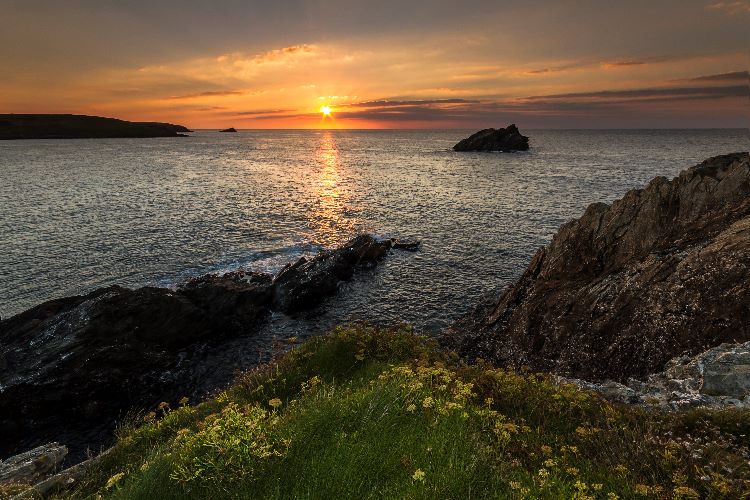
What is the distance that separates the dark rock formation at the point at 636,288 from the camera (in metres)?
15.6

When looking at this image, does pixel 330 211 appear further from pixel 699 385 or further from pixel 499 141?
pixel 499 141

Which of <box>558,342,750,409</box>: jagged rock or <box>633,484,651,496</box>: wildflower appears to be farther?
<box>558,342,750,409</box>: jagged rock

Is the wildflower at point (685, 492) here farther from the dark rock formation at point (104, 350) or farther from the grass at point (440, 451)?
the dark rock formation at point (104, 350)

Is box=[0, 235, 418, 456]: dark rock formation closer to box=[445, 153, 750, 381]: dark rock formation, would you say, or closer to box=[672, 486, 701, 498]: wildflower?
box=[445, 153, 750, 381]: dark rock formation

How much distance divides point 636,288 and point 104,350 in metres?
28.4

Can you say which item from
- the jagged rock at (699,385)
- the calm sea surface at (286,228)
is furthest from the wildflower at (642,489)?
the calm sea surface at (286,228)

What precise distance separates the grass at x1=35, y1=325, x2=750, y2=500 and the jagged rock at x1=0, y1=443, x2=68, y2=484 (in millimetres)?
2955

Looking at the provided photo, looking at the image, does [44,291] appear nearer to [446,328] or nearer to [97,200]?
[446,328]

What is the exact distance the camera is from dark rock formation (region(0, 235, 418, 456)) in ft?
66.4

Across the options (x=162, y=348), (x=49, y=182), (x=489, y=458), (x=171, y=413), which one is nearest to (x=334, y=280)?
(x=162, y=348)

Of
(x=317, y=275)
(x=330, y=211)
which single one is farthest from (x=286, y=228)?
(x=317, y=275)

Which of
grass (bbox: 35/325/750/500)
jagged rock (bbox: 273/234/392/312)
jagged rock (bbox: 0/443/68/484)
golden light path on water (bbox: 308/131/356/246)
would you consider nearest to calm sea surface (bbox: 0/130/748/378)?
golden light path on water (bbox: 308/131/356/246)

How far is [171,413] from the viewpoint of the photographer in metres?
11.9

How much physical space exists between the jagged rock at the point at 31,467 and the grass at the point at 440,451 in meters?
2.96
